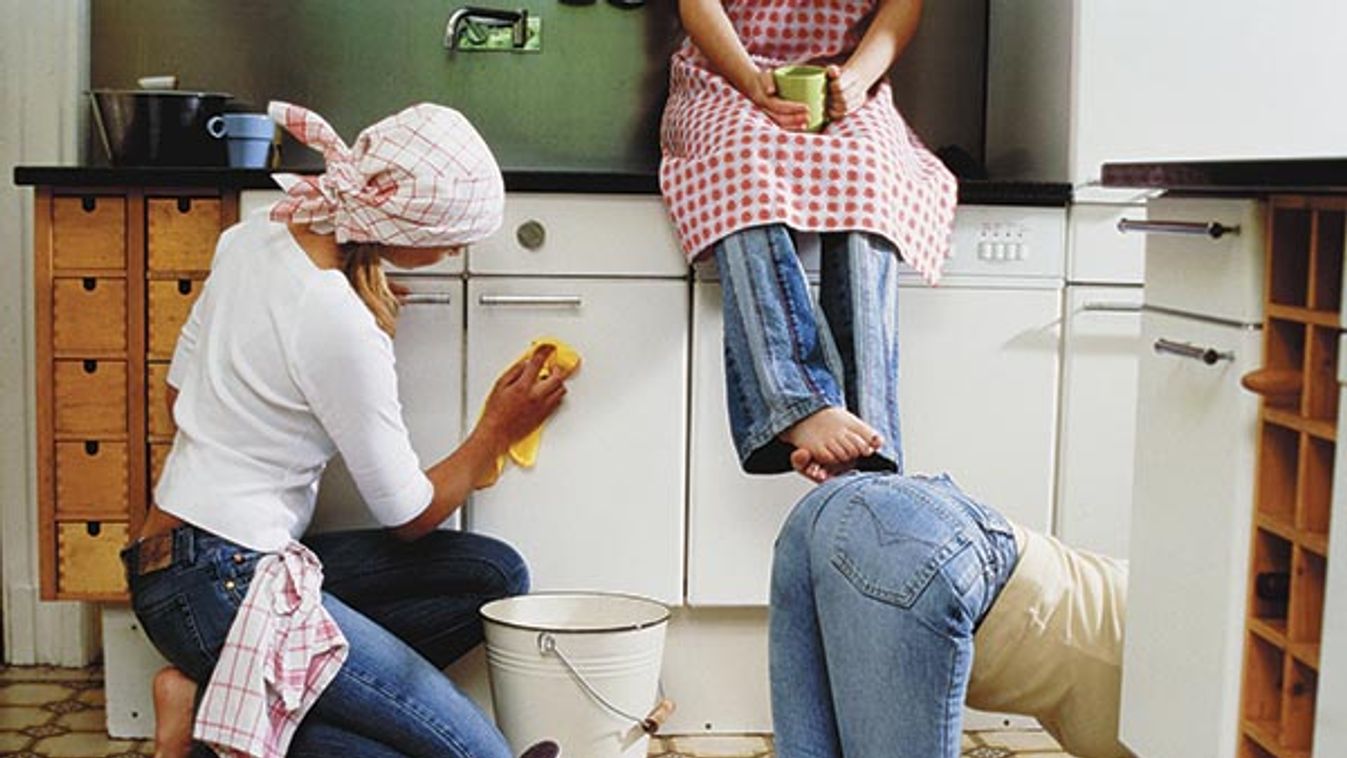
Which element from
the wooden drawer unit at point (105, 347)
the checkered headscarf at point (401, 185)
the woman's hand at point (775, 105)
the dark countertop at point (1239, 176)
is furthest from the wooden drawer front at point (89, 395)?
the dark countertop at point (1239, 176)

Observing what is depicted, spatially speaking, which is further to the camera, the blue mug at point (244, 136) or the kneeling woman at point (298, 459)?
the blue mug at point (244, 136)

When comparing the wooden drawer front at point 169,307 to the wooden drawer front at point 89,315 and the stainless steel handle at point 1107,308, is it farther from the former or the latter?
the stainless steel handle at point 1107,308

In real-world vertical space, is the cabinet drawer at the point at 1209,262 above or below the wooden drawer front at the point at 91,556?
above

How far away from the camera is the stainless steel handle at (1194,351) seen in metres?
1.69

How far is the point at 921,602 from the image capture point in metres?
1.47

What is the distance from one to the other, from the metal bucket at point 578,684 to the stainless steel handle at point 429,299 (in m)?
0.50

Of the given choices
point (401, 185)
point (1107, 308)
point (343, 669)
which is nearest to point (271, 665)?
point (343, 669)

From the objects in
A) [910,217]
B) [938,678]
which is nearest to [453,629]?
[910,217]

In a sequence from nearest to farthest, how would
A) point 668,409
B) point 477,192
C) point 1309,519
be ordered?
point 1309,519, point 477,192, point 668,409

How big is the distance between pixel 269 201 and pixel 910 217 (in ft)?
3.27

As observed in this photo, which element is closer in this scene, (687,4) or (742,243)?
(742,243)

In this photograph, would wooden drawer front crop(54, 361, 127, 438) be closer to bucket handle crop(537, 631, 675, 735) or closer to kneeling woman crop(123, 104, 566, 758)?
kneeling woman crop(123, 104, 566, 758)

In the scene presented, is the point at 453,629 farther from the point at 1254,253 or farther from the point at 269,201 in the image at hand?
the point at 1254,253

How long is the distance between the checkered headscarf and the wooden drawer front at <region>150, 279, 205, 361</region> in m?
0.52
